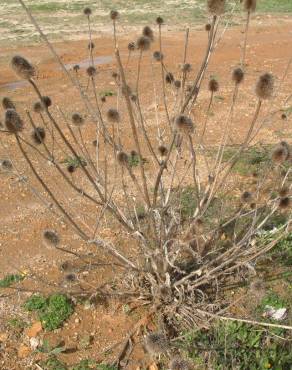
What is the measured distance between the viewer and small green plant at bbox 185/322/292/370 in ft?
13.1

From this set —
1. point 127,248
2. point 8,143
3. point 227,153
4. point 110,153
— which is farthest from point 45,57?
point 127,248

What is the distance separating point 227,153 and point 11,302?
162 inches

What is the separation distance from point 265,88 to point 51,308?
2663 mm

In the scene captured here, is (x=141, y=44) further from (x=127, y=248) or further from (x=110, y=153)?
(x=110, y=153)

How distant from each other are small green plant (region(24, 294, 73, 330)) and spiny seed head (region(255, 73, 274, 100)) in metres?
2.53

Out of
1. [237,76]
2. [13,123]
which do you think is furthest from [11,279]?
[237,76]

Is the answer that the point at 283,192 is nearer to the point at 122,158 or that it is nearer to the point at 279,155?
the point at 279,155

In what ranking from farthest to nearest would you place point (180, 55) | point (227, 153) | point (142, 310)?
point (180, 55) < point (227, 153) < point (142, 310)

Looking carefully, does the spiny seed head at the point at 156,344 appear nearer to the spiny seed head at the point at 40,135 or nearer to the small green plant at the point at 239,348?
the small green plant at the point at 239,348

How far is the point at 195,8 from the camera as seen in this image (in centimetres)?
2481

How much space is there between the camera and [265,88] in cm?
339

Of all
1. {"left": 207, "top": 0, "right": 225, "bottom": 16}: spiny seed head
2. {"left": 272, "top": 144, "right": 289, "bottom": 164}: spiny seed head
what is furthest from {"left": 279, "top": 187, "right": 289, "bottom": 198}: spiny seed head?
{"left": 207, "top": 0, "right": 225, "bottom": 16}: spiny seed head

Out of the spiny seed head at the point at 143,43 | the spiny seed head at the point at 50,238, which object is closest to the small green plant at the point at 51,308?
the spiny seed head at the point at 50,238

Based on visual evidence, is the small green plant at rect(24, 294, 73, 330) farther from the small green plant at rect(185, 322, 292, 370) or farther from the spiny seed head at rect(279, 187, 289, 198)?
the spiny seed head at rect(279, 187, 289, 198)
